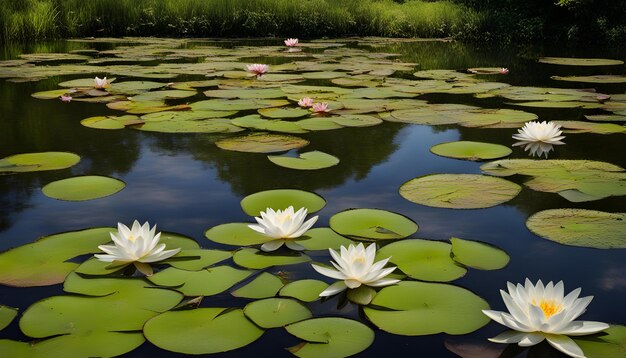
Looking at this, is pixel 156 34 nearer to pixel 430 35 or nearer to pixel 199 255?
pixel 430 35

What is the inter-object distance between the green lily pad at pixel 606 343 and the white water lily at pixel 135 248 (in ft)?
3.11

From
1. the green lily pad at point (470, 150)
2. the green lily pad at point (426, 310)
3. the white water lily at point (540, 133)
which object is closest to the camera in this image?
the green lily pad at point (426, 310)

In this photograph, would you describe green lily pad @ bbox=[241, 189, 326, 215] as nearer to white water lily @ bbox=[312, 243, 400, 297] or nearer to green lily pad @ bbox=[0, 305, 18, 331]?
white water lily @ bbox=[312, 243, 400, 297]

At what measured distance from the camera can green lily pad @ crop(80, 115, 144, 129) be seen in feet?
10.1

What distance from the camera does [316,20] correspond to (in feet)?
33.1

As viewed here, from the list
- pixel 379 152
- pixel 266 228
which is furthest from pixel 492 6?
pixel 266 228

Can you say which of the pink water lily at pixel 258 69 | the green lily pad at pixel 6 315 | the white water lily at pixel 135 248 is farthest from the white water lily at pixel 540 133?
the pink water lily at pixel 258 69

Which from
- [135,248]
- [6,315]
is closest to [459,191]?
[135,248]

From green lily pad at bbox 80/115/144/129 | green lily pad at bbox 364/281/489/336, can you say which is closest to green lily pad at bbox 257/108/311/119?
green lily pad at bbox 80/115/144/129

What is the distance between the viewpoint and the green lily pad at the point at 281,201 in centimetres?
192

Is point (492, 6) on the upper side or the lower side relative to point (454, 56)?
upper

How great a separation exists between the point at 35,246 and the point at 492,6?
11.1 metres

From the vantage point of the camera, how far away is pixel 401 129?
→ 10.3 ft

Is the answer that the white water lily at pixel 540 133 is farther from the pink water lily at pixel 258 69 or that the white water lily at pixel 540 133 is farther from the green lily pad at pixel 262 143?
the pink water lily at pixel 258 69
